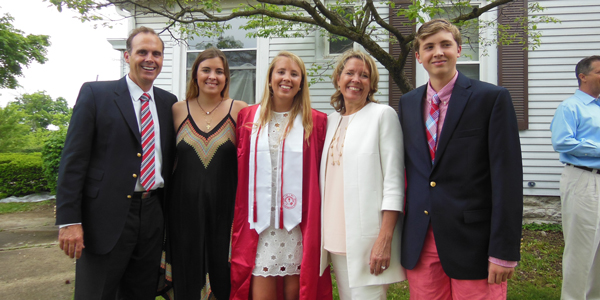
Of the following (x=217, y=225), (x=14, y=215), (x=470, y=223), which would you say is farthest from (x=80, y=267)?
(x=14, y=215)

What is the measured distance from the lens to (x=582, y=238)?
3.39 meters

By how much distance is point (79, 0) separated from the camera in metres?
4.55

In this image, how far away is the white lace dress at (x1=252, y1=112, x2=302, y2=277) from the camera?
2430 mm

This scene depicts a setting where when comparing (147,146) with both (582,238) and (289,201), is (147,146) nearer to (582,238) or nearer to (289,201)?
(289,201)

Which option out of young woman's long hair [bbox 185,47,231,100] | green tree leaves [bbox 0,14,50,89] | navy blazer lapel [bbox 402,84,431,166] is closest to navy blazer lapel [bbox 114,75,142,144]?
young woman's long hair [bbox 185,47,231,100]

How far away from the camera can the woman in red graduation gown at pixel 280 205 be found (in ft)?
7.90

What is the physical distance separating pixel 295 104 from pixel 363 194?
3.00ft

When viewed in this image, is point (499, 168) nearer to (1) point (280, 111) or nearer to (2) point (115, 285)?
(1) point (280, 111)

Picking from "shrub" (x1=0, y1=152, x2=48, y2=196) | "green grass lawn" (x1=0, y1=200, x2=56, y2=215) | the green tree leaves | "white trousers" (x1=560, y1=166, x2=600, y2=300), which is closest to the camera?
"white trousers" (x1=560, y1=166, x2=600, y2=300)

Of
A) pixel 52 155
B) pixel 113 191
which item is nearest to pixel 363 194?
pixel 113 191

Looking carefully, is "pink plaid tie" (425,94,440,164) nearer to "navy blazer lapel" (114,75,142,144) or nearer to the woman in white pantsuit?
the woman in white pantsuit

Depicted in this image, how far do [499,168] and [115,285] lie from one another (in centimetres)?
240

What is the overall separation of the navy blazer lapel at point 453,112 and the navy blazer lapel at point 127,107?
1.89 metres

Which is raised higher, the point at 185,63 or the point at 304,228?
the point at 185,63
